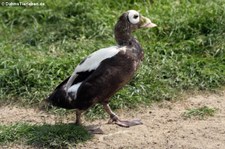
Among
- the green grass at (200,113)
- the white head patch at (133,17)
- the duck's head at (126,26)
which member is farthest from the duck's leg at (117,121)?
the white head patch at (133,17)

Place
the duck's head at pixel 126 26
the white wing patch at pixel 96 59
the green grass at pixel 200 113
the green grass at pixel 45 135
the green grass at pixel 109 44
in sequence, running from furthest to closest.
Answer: the green grass at pixel 109 44, the green grass at pixel 200 113, the duck's head at pixel 126 26, the white wing patch at pixel 96 59, the green grass at pixel 45 135

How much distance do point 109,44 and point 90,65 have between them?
1.92 meters

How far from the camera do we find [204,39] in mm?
7348

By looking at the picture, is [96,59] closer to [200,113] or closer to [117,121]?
[117,121]

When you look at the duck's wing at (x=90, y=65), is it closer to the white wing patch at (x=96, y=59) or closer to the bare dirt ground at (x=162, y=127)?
the white wing patch at (x=96, y=59)

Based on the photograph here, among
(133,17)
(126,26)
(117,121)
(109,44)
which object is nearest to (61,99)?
(117,121)

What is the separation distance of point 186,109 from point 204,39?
143cm

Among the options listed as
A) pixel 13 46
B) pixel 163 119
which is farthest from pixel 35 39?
pixel 163 119

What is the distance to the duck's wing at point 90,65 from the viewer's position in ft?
18.1

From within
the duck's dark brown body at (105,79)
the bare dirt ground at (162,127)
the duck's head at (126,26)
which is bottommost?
the bare dirt ground at (162,127)

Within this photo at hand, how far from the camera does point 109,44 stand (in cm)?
743

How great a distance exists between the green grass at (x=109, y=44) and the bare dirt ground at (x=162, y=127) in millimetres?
171

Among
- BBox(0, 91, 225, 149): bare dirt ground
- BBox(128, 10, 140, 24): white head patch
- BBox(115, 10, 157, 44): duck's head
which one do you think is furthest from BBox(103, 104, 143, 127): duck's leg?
BBox(128, 10, 140, 24): white head patch

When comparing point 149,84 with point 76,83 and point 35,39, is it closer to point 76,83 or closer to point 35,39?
point 76,83
